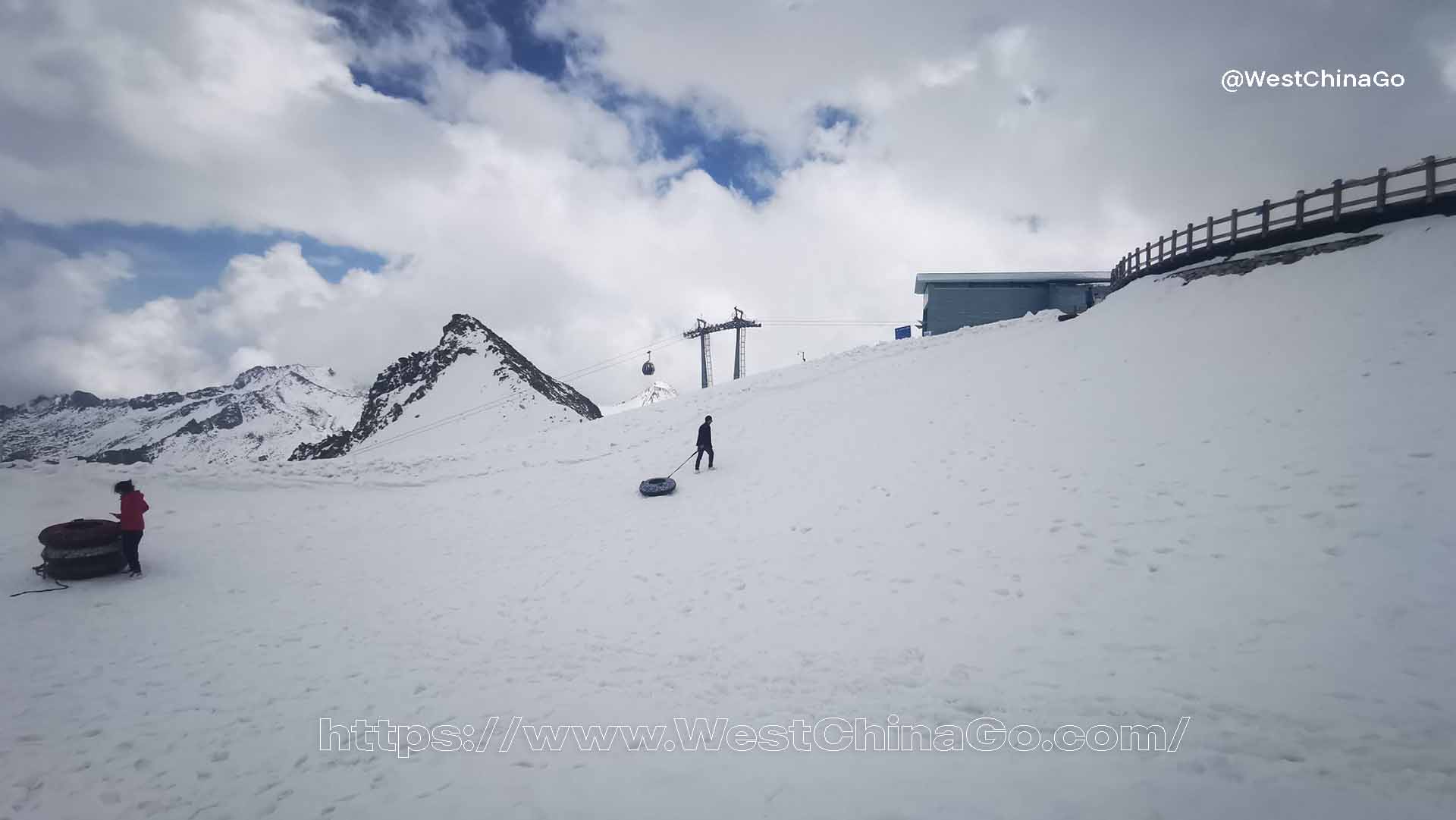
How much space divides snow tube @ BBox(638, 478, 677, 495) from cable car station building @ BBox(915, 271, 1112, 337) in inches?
1079

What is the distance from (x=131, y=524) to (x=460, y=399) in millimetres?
48705

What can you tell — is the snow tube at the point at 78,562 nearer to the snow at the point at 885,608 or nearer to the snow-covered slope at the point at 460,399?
the snow at the point at 885,608

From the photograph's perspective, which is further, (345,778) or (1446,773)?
(345,778)

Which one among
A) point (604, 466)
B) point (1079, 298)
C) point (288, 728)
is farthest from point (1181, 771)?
point (1079, 298)

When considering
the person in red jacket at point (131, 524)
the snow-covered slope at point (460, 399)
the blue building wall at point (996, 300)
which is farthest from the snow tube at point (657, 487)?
the snow-covered slope at point (460, 399)

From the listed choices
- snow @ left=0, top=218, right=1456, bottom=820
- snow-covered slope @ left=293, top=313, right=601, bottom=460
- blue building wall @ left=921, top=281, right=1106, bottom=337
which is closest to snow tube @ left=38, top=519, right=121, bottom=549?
snow @ left=0, top=218, right=1456, bottom=820

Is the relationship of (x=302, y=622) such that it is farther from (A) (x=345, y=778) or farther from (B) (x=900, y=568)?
(B) (x=900, y=568)

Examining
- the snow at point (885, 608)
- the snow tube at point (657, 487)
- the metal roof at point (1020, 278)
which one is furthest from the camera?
the metal roof at point (1020, 278)

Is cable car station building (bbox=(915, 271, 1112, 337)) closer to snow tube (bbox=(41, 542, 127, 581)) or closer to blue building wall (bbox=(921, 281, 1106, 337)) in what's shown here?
blue building wall (bbox=(921, 281, 1106, 337))

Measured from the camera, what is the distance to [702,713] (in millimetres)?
7117

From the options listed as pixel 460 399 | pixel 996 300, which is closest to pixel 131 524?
pixel 996 300

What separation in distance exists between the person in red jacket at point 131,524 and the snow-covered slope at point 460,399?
119 feet

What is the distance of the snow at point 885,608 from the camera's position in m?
5.53

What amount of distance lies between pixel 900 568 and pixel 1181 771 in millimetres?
5672
